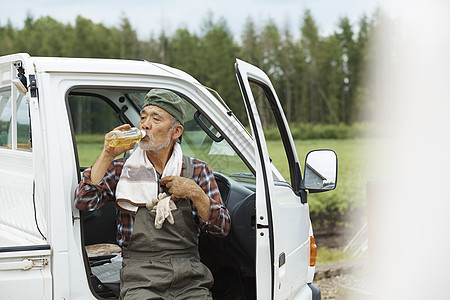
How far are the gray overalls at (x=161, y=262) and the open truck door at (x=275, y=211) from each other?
342mm

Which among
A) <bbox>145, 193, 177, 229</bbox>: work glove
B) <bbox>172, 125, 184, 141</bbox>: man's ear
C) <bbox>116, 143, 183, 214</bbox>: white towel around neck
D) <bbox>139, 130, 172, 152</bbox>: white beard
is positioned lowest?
<bbox>145, 193, 177, 229</bbox>: work glove

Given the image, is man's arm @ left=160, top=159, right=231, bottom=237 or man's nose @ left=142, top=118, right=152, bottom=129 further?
man's nose @ left=142, top=118, right=152, bottom=129

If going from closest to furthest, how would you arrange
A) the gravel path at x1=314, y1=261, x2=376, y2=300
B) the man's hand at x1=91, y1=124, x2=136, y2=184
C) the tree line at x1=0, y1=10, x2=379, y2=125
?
the man's hand at x1=91, y1=124, x2=136, y2=184 < the gravel path at x1=314, y1=261, x2=376, y2=300 < the tree line at x1=0, y1=10, x2=379, y2=125

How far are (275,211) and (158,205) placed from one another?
1.73 ft

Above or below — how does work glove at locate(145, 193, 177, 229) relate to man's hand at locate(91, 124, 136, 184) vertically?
below

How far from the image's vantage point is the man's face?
2.89 metres

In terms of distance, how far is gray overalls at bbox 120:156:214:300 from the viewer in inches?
107

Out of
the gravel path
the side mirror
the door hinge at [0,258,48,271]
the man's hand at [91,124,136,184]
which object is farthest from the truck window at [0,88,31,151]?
the gravel path

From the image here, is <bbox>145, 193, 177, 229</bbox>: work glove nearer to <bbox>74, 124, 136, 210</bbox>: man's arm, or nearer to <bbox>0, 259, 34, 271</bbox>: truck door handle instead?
<bbox>74, 124, 136, 210</bbox>: man's arm

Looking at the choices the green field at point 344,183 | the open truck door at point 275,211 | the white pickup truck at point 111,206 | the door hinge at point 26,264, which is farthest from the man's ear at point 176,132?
the green field at point 344,183

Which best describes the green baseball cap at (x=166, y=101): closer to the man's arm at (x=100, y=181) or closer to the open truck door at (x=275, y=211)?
the man's arm at (x=100, y=181)

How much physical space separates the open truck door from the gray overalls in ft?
1.12

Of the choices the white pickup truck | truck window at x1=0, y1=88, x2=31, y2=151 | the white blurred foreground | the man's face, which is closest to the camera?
the white pickup truck

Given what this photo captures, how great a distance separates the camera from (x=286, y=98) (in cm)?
2244
